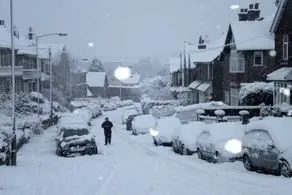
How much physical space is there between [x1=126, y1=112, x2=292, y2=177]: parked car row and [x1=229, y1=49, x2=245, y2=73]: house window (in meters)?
16.7

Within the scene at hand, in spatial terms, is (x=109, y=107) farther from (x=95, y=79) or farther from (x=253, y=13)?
(x=253, y=13)

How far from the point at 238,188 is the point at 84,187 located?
4.04m

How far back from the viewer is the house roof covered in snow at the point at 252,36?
149ft

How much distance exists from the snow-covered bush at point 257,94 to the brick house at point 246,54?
101 inches

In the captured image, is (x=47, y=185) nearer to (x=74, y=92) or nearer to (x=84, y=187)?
(x=84, y=187)

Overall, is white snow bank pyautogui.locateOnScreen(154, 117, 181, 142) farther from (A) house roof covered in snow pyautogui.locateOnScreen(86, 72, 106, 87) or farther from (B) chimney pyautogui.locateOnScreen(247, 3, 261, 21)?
(A) house roof covered in snow pyautogui.locateOnScreen(86, 72, 106, 87)

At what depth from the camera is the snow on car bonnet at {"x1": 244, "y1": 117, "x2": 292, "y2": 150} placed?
16.0 meters

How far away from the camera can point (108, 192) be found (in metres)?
14.5

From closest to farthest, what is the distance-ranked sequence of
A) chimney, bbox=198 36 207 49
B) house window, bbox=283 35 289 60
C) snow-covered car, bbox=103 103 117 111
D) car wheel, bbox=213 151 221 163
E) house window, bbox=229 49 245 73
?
car wheel, bbox=213 151 221 163, house window, bbox=283 35 289 60, house window, bbox=229 49 245 73, chimney, bbox=198 36 207 49, snow-covered car, bbox=103 103 117 111

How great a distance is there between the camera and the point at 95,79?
433 feet

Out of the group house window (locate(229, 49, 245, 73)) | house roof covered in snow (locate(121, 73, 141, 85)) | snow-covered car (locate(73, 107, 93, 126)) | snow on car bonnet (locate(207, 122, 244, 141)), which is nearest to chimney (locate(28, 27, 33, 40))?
snow-covered car (locate(73, 107, 93, 126))

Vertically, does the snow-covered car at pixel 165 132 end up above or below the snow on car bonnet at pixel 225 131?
below

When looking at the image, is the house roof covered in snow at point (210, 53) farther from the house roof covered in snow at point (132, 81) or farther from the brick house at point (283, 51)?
the house roof covered in snow at point (132, 81)

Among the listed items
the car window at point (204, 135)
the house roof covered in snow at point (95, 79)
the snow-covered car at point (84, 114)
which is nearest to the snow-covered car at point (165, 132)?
the car window at point (204, 135)
